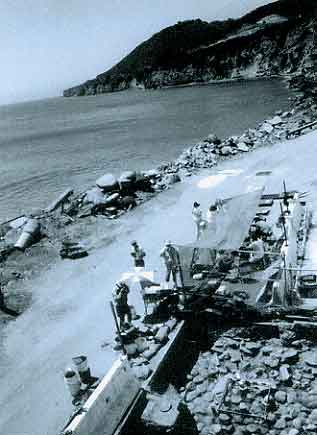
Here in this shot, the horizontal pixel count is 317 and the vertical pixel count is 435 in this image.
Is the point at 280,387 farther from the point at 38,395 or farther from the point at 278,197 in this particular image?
the point at 278,197

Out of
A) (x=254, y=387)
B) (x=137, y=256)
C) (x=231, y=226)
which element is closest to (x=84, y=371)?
(x=254, y=387)

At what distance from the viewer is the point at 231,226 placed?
1298 cm

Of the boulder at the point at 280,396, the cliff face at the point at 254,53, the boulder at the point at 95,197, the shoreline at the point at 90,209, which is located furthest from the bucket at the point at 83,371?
the cliff face at the point at 254,53

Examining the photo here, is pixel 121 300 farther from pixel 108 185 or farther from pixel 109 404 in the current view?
pixel 108 185

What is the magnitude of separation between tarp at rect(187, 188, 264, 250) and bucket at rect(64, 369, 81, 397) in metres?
4.67

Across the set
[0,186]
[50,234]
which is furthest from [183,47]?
[50,234]

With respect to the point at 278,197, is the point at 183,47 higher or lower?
higher

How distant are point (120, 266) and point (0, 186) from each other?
29.2 metres

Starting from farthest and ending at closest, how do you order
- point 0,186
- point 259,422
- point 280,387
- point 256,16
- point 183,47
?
point 183,47, point 256,16, point 0,186, point 280,387, point 259,422

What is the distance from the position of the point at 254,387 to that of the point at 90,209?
1579cm

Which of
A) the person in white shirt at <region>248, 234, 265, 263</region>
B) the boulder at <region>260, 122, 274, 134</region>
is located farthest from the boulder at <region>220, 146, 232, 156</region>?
the person in white shirt at <region>248, 234, 265, 263</region>

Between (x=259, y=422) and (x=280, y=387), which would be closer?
(x=259, y=422)

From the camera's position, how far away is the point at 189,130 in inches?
2103

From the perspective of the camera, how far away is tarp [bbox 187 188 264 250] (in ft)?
39.2
